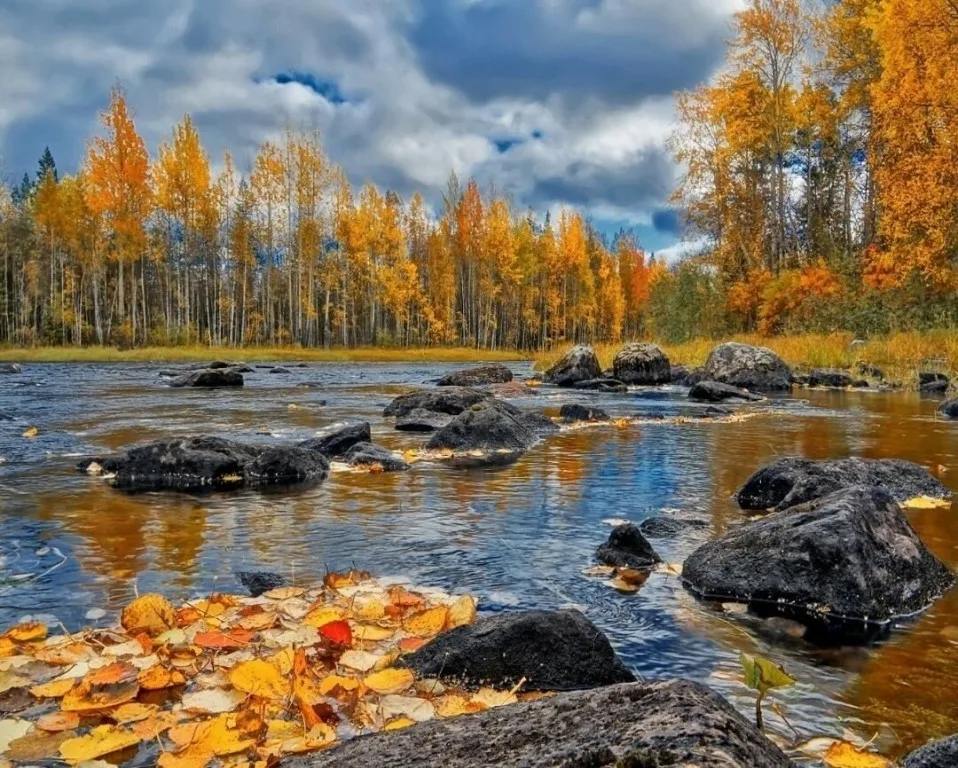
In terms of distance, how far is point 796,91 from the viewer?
98.3 feet

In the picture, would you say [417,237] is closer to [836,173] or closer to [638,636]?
[836,173]

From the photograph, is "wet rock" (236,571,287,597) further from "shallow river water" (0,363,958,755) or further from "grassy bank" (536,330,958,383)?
"grassy bank" (536,330,958,383)

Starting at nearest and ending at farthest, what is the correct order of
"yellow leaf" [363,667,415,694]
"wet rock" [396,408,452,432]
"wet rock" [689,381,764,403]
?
"yellow leaf" [363,667,415,694] → "wet rock" [396,408,452,432] → "wet rock" [689,381,764,403]

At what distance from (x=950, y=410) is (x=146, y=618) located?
12299 millimetres

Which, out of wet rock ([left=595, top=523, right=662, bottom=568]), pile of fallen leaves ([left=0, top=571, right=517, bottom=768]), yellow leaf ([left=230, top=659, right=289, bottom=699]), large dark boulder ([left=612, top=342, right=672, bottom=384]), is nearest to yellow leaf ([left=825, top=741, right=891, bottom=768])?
pile of fallen leaves ([left=0, top=571, right=517, bottom=768])

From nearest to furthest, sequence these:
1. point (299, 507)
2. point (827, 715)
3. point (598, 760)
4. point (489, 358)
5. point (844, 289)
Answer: point (598, 760), point (827, 715), point (299, 507), point (844, 289), point (489, 358)

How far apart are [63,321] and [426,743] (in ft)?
169

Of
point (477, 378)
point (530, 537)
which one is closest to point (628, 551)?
point (530, 537)

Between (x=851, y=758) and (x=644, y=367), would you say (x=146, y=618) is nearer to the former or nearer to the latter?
(x=851, y=758)

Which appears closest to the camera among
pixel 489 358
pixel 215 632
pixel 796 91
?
pixel 215 632

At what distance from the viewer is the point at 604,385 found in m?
19.3

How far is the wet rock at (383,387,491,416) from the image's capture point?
40.3 feet

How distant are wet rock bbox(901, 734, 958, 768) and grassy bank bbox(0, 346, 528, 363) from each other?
38.2 metres

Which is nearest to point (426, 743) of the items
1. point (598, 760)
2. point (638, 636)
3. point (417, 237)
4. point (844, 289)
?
point (598, 760)
